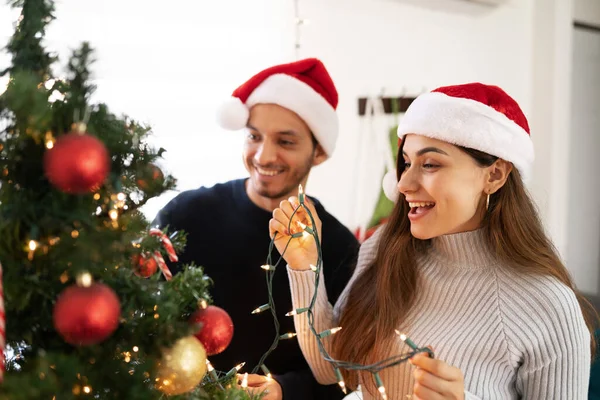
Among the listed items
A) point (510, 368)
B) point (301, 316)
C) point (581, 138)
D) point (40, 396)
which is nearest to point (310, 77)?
point (301, 316)

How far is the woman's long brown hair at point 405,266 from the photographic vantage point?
3.91ft

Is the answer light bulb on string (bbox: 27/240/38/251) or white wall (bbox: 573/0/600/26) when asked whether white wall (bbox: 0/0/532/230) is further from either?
light bulb on string (bbox: 27/240/38/251)

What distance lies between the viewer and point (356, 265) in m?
1.45

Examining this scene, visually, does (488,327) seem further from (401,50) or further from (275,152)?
(401,50)

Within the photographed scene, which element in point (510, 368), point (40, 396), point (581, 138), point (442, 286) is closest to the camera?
point (40, 396)

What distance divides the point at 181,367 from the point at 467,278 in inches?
26.6

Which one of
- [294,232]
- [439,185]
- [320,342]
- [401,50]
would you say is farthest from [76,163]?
[401,50]

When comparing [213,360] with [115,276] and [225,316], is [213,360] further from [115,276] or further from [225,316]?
[115,276]

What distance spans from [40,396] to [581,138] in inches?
135

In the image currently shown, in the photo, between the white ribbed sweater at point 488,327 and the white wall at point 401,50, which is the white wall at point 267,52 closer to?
the white wall at point 401,50

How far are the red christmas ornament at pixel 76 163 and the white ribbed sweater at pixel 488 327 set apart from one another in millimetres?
663

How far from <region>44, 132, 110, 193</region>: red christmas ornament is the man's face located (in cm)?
87

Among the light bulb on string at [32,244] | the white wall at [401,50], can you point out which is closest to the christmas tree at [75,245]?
the light bulb on string at [32,244]

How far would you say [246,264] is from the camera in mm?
1547
